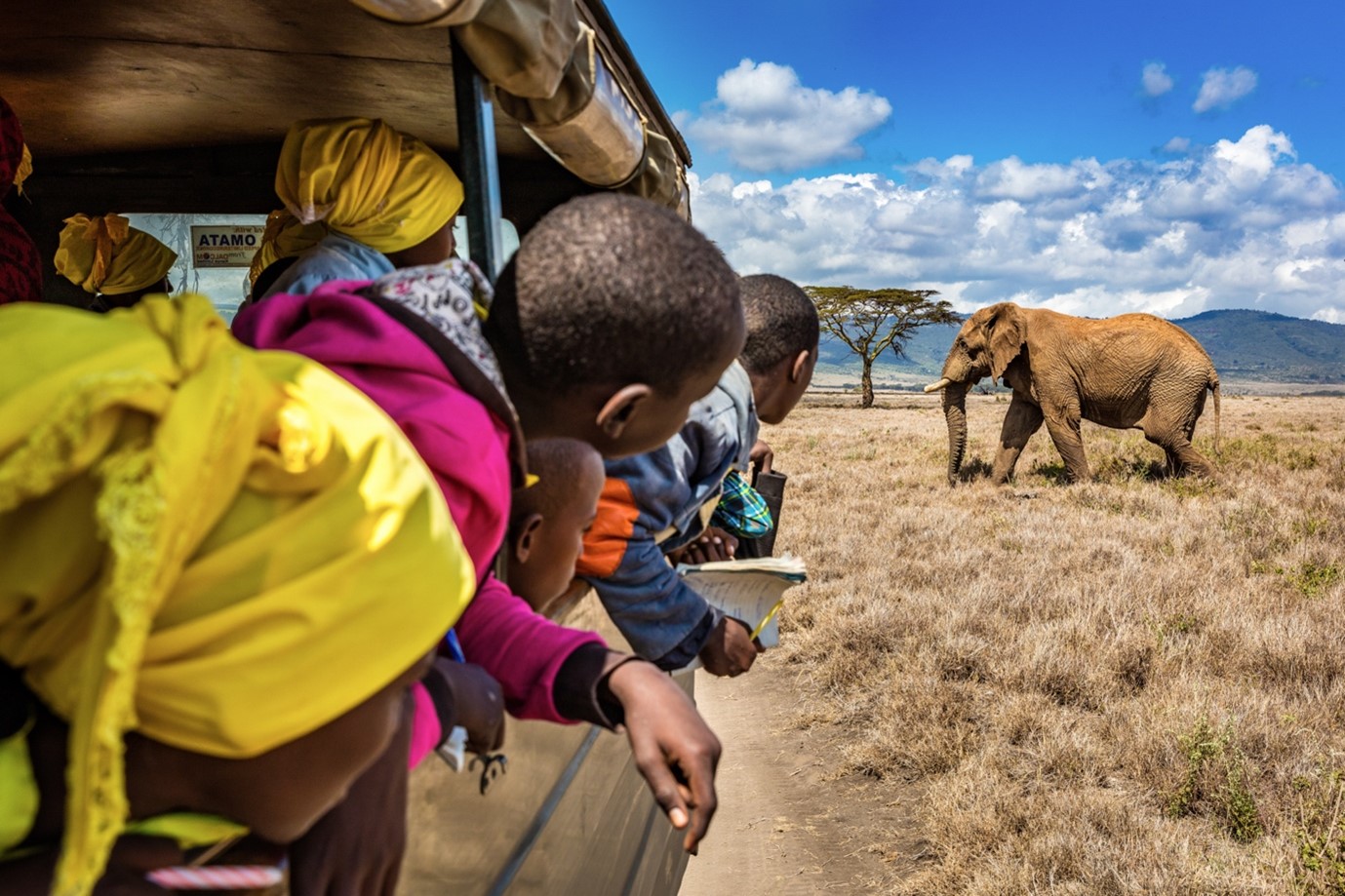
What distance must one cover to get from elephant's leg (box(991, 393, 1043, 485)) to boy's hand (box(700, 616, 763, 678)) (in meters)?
11.0

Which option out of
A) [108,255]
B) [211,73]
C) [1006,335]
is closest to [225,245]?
[108,255]

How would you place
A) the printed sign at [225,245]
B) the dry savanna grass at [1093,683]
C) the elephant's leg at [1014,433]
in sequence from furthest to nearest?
the elephant's leg at [1014,433]
the printed sign at [225,245]
the dry savanna grass at [1093,683]

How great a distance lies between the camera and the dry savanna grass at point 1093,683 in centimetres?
337

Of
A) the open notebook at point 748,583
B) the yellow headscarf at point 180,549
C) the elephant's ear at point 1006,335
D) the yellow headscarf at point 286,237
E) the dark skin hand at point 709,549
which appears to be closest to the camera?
the yellow headscarf at point 180,549

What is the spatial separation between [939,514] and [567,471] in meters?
8.41

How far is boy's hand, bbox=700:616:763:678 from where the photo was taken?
2193mm

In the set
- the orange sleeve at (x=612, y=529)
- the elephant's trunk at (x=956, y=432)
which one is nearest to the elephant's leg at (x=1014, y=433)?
the elephant's trunk at (x=956, y=432)

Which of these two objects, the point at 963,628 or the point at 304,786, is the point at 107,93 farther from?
the point at 963,628

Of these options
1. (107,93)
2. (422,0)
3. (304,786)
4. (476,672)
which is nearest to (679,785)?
(476,672)

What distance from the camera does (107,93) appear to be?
305 centimetres

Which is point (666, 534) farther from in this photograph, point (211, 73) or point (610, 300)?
point (211, 73)

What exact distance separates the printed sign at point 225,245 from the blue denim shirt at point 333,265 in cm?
208

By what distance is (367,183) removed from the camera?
275cm

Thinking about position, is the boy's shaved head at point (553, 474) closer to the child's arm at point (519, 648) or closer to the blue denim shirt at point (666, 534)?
the child's arm at point (519, 648)
